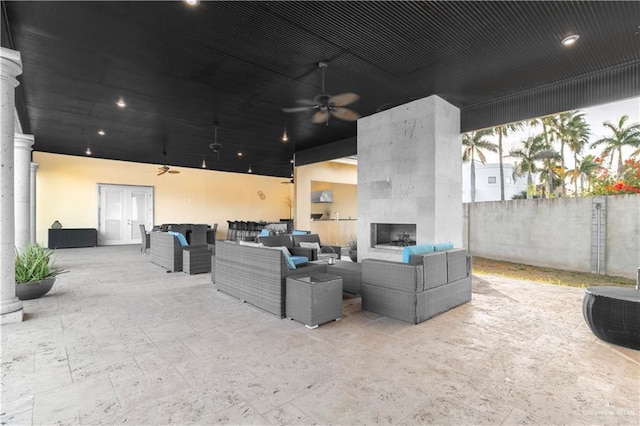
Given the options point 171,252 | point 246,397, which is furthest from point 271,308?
point 171,252

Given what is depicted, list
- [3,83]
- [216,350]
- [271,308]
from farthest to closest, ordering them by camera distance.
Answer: [271,308] < [3,83] < [216,350]

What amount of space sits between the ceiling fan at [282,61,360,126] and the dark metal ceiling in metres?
0.21

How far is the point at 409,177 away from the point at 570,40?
9.74 feet

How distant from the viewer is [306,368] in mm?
2408

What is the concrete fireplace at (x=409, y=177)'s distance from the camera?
225 inches

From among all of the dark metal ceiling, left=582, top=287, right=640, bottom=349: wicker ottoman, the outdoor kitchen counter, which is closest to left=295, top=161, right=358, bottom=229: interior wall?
the outdoor kitchen counter

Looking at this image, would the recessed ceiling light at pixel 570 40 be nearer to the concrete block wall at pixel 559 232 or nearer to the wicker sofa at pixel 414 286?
the wicker sofa at pixel 414 286

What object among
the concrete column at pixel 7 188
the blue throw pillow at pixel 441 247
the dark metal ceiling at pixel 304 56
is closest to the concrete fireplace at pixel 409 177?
the dark metal ceiling at pixel 304 56

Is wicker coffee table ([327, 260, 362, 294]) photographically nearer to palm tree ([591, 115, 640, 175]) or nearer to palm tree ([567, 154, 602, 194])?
palm tree ([567, 154, 602, 194])

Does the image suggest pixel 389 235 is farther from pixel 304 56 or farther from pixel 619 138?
pixel 619 138

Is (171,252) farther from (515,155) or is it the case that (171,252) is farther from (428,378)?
(515,155)

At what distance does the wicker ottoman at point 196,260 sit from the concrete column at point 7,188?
9.06 feet

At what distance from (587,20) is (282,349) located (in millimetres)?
4901

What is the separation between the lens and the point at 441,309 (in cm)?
381
